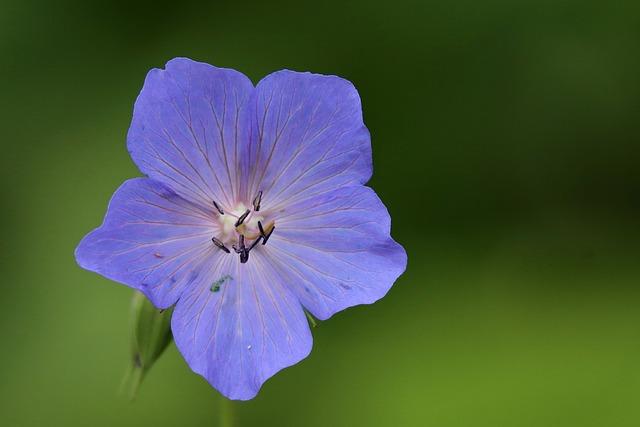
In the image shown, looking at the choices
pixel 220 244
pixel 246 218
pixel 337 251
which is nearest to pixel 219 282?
pixel 220 244

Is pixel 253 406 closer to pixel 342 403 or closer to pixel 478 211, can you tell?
pixel 342 403

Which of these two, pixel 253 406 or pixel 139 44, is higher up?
pixel 139 44

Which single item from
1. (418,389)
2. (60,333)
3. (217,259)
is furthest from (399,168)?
(217,259)

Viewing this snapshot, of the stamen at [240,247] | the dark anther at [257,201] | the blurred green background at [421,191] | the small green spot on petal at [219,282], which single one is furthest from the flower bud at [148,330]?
the blurred green background at [421,191]

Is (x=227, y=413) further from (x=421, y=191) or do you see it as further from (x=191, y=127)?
(x=421, y=191)

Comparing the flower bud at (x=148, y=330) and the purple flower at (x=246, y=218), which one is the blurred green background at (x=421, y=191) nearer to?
the flower bud at (x=148, y=330)

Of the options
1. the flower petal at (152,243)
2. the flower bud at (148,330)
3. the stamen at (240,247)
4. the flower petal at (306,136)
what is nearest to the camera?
the flower petal at (152,243)
